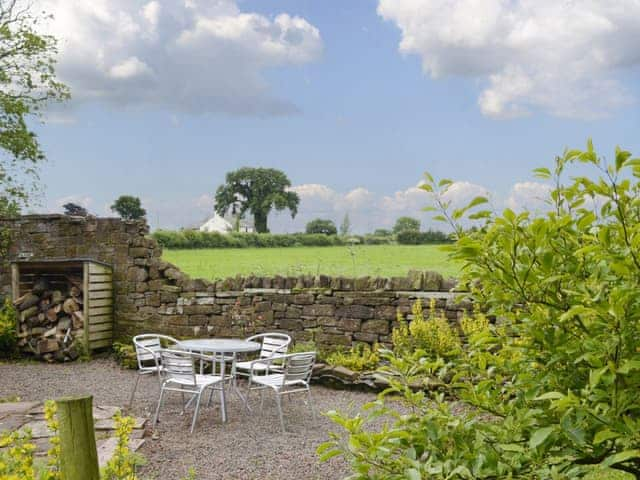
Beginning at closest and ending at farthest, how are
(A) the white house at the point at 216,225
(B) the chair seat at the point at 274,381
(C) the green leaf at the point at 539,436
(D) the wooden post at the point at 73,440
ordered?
1. (C) the green leaf at the point at 539,436
2. (D) the wooden post at the point at 73,440
3. (B) the chair seat at the point at 274,381
4. (A) the white house at the point at 216,225

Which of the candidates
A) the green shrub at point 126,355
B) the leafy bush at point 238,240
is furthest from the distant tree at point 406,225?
the green shrub at point 126,355

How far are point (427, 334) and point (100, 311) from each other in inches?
205

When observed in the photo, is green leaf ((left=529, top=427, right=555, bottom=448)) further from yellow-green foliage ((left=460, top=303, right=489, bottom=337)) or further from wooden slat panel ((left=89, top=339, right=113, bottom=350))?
wooden slat panel ((left=89, top=339, right=113, bottom=350))

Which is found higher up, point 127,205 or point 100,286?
point 127,205

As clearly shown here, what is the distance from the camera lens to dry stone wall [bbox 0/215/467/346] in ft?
24.5

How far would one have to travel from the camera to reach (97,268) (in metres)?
9.08

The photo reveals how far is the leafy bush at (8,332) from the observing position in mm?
9133

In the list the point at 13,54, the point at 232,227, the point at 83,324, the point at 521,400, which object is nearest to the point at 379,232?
the point at 232,227

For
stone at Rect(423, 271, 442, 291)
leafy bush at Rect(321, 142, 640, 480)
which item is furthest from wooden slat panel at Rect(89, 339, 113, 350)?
leafy bush at Rect(321, 142, 640, 480)

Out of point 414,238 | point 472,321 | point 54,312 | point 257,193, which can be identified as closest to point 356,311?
point 472,321

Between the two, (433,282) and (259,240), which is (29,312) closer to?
(433,282)

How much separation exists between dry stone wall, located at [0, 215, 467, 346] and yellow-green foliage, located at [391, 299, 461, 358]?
22cm

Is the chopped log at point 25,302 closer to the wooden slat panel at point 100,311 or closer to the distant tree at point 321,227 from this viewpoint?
the wooden slat panel at point 100,311

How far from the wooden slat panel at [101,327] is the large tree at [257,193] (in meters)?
13.3
